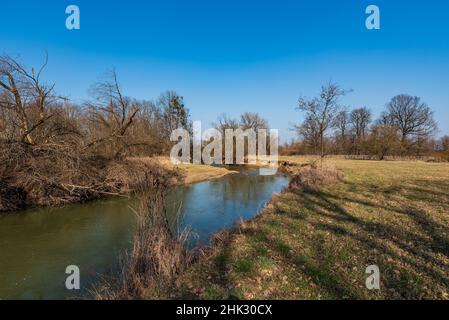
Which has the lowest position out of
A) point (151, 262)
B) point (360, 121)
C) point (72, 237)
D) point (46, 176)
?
point (72, 237)

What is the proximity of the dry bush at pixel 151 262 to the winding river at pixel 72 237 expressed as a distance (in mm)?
707

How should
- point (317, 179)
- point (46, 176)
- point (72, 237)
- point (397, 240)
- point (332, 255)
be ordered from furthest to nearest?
point (317, 179), point (46, 176), point (72, 237), point (397, 240), point (332, 255)

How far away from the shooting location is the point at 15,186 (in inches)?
400

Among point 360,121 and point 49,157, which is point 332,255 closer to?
point 49,157

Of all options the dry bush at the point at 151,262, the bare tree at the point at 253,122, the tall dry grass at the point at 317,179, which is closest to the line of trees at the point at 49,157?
the dry bush at the point at 151,262

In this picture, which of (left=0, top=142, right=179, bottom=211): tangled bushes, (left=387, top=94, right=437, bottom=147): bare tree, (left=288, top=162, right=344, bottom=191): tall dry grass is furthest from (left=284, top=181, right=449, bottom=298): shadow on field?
(left=387, top=94, right=437, bottom=147): bare tree

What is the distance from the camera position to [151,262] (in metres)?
4.46

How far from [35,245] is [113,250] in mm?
2624

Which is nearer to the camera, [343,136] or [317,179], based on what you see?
[317,179]

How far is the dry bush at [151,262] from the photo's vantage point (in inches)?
144

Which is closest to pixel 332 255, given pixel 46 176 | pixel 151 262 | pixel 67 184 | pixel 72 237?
pixel 151 262

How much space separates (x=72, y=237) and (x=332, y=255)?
792 centimetres

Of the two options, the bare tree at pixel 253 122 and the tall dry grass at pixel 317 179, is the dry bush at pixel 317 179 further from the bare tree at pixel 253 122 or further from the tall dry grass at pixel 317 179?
the bare tree at pixel 253 122
